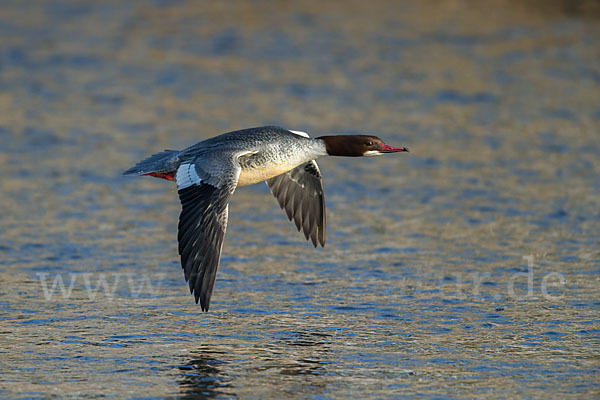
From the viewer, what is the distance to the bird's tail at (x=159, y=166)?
845 cm

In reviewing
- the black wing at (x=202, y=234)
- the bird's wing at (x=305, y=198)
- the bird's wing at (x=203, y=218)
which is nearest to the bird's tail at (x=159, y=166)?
the bird's wing at (x=203, y=218)

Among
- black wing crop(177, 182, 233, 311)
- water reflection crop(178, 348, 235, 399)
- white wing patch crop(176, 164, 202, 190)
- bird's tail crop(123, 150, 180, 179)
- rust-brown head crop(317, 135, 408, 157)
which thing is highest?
rust-brown head crop(317, 135, 408, 157)

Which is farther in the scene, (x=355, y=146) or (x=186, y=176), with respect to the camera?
(x=355, y=146)

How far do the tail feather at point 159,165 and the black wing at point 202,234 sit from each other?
2.44 ft

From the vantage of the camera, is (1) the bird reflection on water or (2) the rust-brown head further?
(2) the rust-brown head

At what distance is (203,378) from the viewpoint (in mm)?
6461

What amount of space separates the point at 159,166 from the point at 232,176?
0.98 metres

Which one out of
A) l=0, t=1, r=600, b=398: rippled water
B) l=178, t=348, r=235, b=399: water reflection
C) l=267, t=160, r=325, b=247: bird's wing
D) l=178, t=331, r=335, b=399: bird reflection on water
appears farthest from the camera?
l=267, t=160, r=325, b=247: bird's wing

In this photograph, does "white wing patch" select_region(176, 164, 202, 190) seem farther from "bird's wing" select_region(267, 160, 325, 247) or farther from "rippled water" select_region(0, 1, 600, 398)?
"bird's wing" select_region(267, 160, 325, 247)

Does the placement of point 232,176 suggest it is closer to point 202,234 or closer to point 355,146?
point 202,234

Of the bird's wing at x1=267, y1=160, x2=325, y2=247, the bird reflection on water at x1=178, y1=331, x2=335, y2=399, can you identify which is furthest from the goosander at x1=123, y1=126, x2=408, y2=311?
the bird reflection on water at x1=178, y1=331, x2=335, y2=399

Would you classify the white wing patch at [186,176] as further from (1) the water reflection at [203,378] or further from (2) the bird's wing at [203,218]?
(1) the water reflection at [203,378]

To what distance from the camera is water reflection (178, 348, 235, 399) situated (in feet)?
20.4

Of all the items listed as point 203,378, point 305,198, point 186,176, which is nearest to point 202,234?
point 186,176
